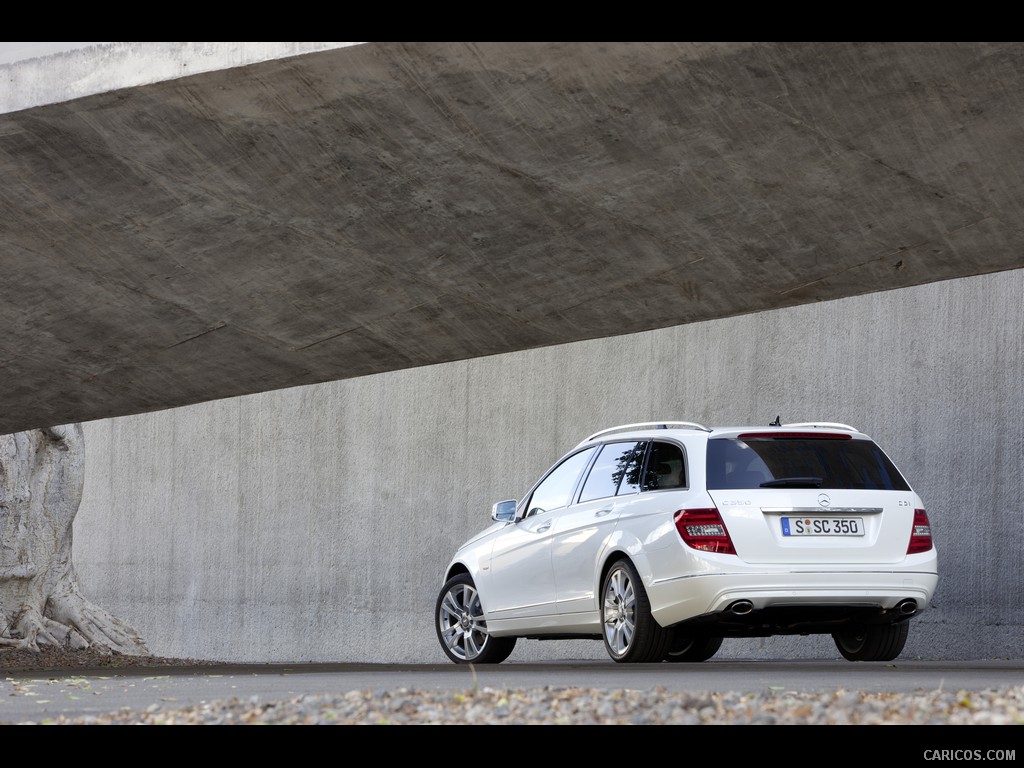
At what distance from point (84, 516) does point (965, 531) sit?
12139 mm

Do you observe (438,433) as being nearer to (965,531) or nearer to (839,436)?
(965,531)

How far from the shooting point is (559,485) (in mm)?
10086

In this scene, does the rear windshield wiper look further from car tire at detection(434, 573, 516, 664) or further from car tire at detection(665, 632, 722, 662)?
car tire at detection(434, 573, 516, 664)

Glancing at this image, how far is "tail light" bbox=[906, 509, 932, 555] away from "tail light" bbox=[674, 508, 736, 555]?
3.88ft

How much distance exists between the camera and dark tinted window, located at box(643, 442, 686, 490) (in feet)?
28.8

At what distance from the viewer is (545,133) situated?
281 inches

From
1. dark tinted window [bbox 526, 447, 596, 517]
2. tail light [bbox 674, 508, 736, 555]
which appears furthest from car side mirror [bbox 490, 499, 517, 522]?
tail light [bbox 674, 508, 736, 555]

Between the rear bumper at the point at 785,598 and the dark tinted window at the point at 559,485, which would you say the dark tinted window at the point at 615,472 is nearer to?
the dark tinted window at the point at 559,485

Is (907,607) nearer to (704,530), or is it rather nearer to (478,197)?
(704,530)

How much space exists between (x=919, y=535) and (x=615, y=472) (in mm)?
1988

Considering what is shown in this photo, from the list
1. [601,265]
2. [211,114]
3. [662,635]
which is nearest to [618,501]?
[662,635]

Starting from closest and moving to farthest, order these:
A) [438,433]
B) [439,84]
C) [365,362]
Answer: [439,84] → [365,362] → [438,433]

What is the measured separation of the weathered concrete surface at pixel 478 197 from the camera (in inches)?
265
